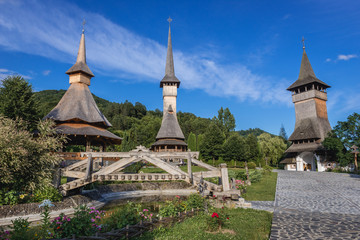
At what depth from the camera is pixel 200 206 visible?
8.43 metres

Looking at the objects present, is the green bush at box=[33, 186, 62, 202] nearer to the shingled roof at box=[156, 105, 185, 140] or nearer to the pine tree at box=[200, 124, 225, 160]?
the shingled roof at box=[156, 105, 185, 140]

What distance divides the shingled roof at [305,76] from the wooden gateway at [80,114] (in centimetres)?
3262

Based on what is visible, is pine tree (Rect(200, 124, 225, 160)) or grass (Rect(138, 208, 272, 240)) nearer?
grass (Rect(138, 208, 272, 240))

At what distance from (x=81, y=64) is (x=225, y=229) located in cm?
2376

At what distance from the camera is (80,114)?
69.3 feet

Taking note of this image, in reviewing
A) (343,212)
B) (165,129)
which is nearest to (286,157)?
(165,129)

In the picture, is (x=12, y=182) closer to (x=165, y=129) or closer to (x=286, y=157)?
(x=165, y=129)

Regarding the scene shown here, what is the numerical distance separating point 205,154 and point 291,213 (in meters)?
29.4

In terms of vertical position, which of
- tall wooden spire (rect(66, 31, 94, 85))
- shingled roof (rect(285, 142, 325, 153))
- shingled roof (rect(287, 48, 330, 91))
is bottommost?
shingled roof (rect(285, 142, 325, 153))

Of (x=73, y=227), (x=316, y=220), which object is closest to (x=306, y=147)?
(x=316, y=220)

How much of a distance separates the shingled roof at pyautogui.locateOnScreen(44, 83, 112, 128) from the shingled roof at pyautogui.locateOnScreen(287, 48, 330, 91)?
109 feet

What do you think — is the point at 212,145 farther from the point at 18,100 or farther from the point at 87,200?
the point at 87,200

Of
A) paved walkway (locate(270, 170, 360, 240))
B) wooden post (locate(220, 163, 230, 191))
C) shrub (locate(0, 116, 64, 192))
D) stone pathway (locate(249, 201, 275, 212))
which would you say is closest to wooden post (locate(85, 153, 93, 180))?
shrub (locate(0, 116, 64, 192))

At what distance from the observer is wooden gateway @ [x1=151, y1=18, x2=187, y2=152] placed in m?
33.8
